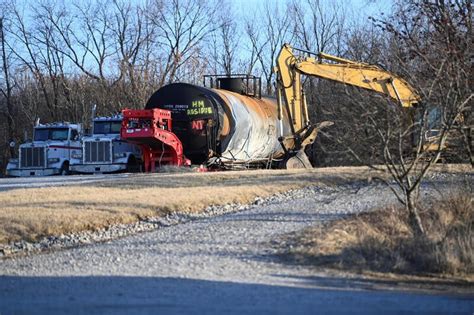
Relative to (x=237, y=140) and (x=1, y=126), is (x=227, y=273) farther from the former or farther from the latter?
(x=1, y=126)

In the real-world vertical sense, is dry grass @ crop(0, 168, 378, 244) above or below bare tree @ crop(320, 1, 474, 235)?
below

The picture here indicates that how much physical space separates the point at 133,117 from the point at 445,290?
72.8ft

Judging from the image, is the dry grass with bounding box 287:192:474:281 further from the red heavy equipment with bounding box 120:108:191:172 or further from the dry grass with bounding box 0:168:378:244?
the red heavy equipment with bounding box 120:108:191:172

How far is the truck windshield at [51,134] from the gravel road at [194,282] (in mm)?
25314

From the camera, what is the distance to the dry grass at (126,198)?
14367 mm

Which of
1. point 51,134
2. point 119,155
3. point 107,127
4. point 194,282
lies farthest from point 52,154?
point 194,282

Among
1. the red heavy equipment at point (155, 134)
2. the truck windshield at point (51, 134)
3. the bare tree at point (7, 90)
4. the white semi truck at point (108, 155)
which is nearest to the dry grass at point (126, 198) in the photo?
the red heavy equipment at point (155, 134)

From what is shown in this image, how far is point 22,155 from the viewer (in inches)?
1479

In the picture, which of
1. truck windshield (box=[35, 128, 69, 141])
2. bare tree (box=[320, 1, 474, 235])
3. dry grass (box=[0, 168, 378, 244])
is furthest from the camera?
truck windshield (box=[35, 128, 69, 141])

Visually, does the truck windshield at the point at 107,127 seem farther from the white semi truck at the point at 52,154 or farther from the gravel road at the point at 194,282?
the gravel road at the point at 194,282

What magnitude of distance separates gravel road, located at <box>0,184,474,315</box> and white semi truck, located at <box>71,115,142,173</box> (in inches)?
845

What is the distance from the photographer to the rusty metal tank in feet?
98.6

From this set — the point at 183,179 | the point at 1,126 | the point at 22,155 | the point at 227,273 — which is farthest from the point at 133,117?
the point at 1,126

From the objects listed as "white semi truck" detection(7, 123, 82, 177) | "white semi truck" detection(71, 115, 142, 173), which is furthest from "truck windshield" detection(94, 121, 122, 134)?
"white semi truck" detection(7, 123, 82, 177)
